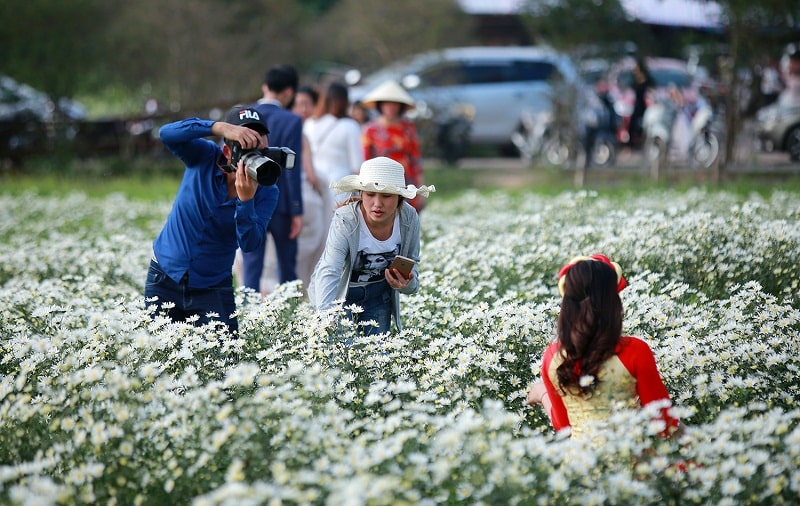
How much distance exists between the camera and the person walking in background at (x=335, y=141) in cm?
822

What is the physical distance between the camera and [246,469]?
3.48m

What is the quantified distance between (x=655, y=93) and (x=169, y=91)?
1090 cm

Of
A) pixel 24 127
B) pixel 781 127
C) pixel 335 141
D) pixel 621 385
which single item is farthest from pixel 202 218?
pixel 24 127

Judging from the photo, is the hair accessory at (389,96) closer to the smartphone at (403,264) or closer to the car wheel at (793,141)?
the smartphone at (403,264)

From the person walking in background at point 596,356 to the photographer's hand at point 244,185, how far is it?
4.99 feet

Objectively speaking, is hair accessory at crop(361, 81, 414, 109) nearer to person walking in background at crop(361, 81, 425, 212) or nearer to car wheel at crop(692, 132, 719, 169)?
person walking in background at crop(361, 81, 425, 212)

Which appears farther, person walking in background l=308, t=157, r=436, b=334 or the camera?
person walking in background l=308, t=157, r=436, b=334

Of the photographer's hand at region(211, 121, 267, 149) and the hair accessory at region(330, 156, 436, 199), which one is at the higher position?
the photographer's hand at region(211, 121, 267, 149)

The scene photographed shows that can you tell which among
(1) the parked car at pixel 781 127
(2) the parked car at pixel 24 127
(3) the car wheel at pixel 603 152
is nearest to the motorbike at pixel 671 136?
(1) the parked car at pixel 781 127

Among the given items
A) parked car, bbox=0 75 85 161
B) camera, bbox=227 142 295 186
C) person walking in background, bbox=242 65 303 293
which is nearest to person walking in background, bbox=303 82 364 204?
person walking in background, bbox=242 65 303 293

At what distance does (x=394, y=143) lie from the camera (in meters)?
8.26

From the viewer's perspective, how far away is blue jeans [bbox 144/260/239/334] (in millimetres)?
5047

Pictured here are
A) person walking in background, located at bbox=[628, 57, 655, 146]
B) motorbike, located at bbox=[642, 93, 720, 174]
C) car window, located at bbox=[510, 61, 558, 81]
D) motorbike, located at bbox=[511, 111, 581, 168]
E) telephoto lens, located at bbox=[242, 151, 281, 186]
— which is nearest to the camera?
telephoto lens, located at bbox=[242, 151, 281, 186]

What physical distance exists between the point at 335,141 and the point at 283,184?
1.47 metres
